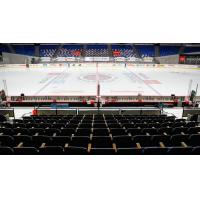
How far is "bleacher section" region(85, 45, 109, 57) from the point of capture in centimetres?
3975

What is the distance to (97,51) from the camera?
40031 millimetres

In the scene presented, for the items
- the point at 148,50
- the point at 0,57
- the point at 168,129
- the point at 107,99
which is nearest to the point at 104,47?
the point at 148,50

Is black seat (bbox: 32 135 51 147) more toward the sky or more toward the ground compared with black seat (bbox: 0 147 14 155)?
more toward the ground

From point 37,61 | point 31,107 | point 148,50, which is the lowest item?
point 31,107

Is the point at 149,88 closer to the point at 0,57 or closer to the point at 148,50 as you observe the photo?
the point at 0,57

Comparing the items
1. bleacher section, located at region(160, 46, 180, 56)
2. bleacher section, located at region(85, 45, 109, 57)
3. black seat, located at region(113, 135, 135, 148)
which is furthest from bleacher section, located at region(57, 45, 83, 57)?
black seat, located at region(113, 135, 135, 148)

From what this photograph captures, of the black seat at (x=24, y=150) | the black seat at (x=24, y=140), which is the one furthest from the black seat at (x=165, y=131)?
the black seat at (x=24, y=150)

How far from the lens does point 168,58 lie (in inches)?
1438

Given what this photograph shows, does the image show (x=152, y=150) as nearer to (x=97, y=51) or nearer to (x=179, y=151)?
(x=179, y=151)

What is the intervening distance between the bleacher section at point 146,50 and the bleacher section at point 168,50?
1680mm

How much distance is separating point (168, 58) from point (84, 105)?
95.9ft

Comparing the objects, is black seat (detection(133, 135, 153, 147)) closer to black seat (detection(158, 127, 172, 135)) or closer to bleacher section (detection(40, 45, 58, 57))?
black seat (detection(158, 127, 172, 135))

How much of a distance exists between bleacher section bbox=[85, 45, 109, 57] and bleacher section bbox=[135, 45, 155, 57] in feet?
20.7

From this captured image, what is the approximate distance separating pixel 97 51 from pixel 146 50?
9.34 meters
